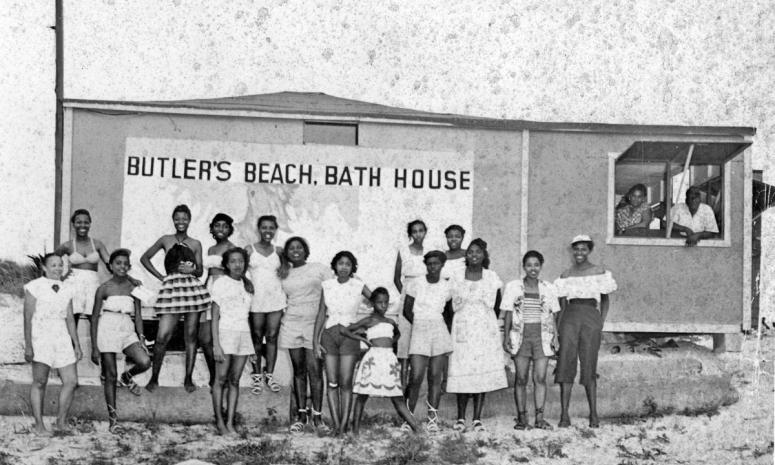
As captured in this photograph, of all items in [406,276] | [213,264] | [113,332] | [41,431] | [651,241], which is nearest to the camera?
[41,431]

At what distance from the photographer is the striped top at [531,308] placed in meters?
8.09

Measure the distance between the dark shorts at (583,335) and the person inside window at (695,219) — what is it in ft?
4.72

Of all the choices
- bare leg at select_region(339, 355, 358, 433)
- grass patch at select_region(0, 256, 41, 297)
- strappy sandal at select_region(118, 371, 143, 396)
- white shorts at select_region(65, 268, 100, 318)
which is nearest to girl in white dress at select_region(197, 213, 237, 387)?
strappy sandal at select_region(118, 371, 143, 396)

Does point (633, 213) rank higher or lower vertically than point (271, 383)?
higher

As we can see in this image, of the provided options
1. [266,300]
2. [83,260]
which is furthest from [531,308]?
[83,260]

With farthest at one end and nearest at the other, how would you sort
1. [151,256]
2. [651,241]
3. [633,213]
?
[633,213] → [651,241] → [151,256]

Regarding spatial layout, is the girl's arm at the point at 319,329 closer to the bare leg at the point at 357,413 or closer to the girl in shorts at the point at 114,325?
the bare leg at the point at 357,413

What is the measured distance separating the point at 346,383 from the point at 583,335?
222 centimetres

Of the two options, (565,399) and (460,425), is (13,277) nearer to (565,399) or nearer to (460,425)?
(460,425)

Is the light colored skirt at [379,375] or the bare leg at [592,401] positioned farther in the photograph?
the bare leg at [592,401]

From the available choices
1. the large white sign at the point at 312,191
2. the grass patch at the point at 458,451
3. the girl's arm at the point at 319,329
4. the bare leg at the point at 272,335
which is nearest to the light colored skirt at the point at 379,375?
the girl's arm at the point at 319,329

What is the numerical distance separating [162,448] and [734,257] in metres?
Answer: 5.67

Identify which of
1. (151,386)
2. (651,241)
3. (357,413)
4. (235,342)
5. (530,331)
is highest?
(651,241)

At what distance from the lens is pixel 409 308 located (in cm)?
810
